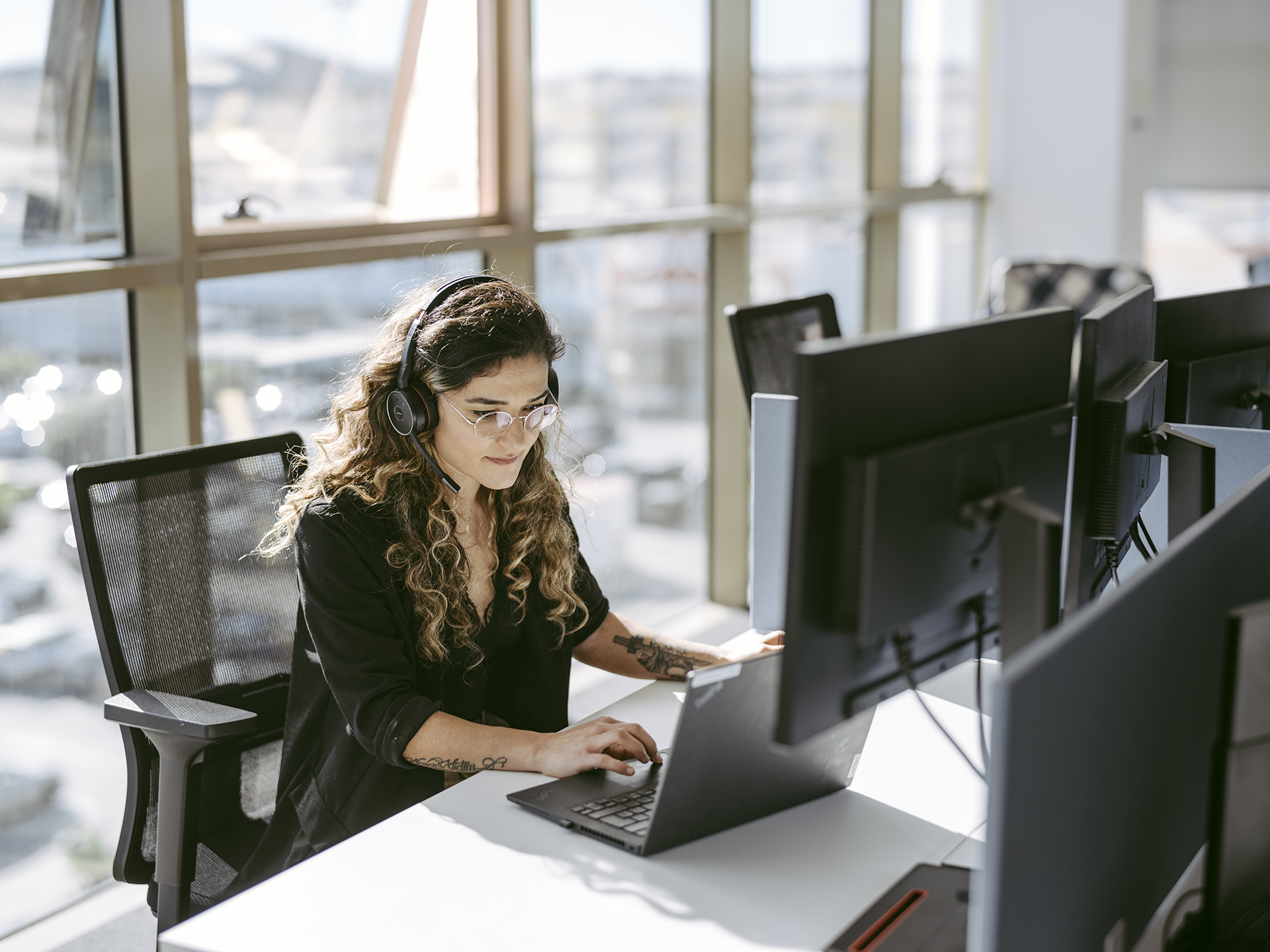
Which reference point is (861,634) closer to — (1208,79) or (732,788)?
(732,788)

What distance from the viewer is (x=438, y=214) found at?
114 inches

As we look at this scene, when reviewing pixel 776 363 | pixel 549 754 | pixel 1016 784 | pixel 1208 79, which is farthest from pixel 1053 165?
pixel 1016 784

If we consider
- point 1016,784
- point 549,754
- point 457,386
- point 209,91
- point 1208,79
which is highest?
point 1208,79

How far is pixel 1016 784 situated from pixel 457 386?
3.15 feet

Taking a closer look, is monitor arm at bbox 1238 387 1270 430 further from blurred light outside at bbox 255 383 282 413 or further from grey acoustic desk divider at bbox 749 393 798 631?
blurred light outside at bbox 255 383 282 413

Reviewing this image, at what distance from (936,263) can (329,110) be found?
10.2ft

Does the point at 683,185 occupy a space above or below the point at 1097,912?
above

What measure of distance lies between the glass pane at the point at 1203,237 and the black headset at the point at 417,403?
447cm

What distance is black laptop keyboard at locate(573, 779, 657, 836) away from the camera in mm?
1315

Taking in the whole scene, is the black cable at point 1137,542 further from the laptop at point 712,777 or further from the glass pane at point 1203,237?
the glass pane at point 1203,237

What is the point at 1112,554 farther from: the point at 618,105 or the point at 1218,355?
the point at 618,105

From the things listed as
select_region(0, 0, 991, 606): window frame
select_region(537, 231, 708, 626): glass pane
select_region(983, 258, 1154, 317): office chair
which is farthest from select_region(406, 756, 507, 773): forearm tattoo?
select_region(983, 258, 1154, 317): office chair

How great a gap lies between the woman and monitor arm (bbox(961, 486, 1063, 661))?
1.76 ft

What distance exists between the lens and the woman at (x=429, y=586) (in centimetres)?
149
